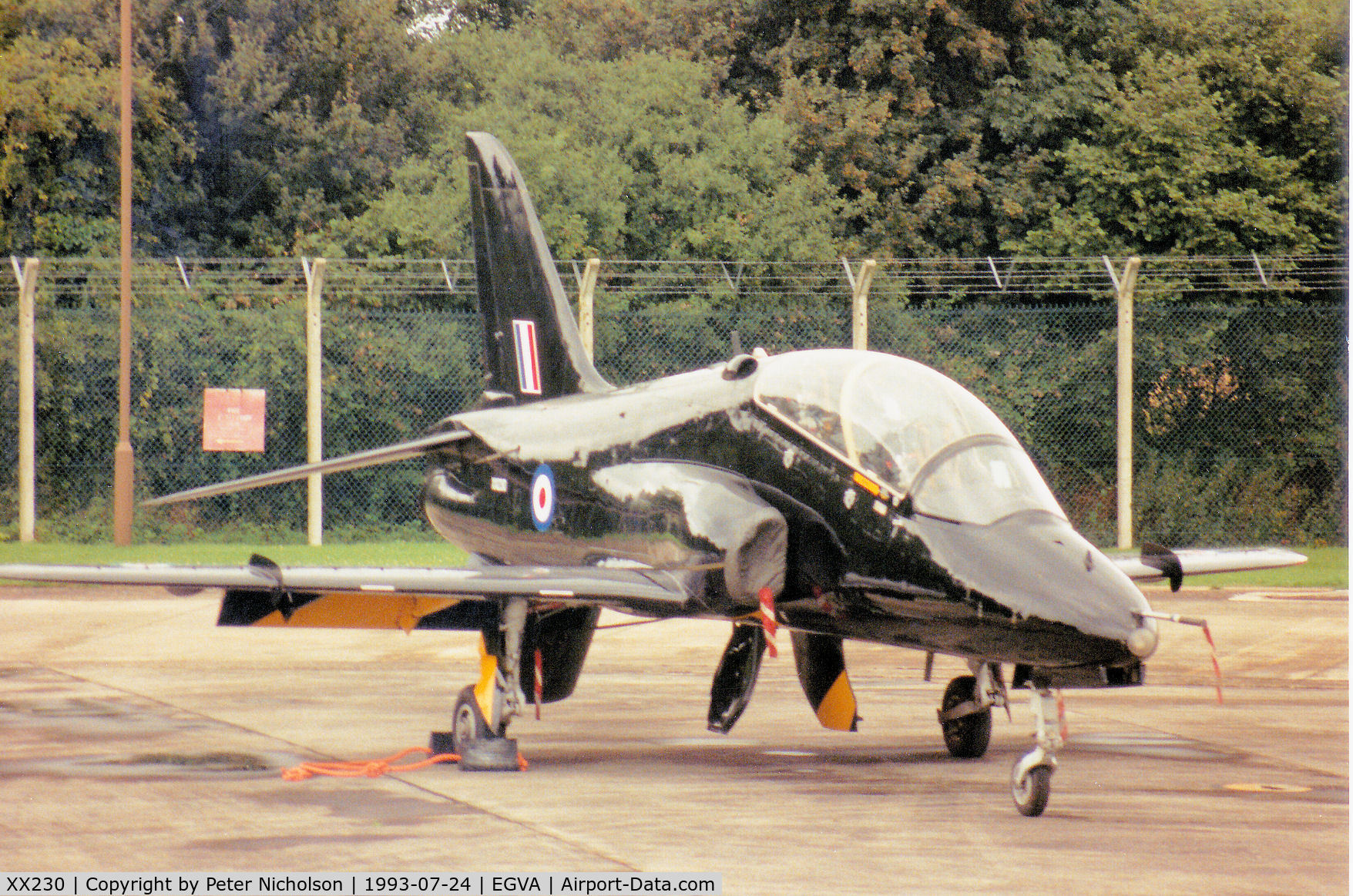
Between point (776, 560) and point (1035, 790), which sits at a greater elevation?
point (776, 560)

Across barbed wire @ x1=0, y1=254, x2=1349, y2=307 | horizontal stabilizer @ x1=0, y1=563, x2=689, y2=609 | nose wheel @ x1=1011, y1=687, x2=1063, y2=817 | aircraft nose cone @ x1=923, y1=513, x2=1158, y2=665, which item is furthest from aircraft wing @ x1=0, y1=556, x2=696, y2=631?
barbed wire @ x1=0, y1=254, x2=1349, y2=307

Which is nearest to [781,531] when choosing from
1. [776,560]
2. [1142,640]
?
[776,560]

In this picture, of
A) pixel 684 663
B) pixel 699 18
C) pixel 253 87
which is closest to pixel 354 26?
pixel 253 87

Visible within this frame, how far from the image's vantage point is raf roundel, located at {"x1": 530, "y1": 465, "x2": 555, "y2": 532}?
11.0 m

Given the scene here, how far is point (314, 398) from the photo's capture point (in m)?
22.4

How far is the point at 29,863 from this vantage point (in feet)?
22.9

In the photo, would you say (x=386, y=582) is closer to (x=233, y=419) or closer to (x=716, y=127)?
(x=233, y=419)

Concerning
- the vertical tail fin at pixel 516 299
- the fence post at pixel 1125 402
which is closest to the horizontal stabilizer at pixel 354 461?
the vertical tail fin at pixel 516 299

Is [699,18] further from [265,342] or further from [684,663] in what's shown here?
[684,663]

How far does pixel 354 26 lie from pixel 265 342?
45.5 feet

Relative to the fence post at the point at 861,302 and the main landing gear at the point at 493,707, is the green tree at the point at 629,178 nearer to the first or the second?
the fence post at the point at 861,302

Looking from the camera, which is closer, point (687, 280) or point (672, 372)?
point (672, 372)

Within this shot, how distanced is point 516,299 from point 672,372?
1187 centimetres

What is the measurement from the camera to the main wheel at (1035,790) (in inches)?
322
